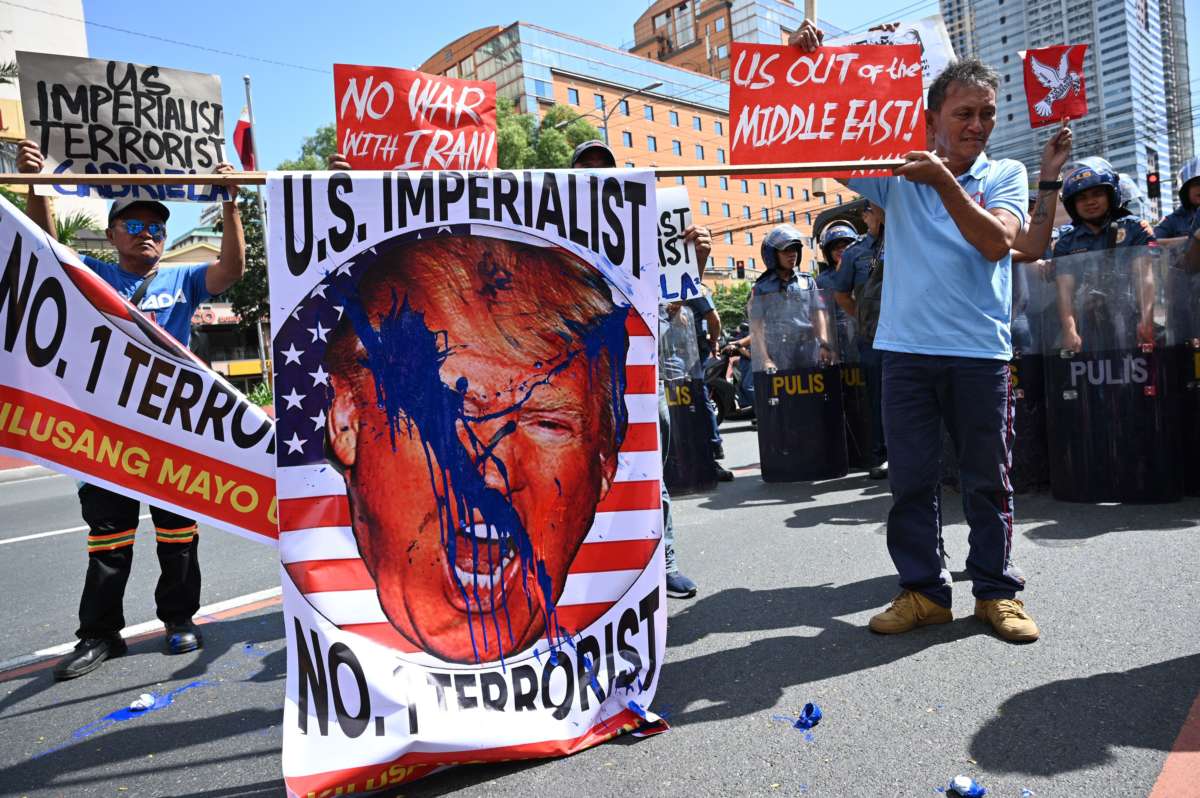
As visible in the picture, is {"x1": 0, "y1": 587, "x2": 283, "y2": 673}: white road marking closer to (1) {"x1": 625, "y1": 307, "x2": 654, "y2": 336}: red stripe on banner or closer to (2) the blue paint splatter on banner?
(2) the blue paint splatter on banner

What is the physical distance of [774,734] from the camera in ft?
7.88

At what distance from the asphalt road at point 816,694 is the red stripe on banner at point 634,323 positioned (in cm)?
125

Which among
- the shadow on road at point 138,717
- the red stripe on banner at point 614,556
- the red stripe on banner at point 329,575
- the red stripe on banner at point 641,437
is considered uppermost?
the red stripe on banner at point 641,437

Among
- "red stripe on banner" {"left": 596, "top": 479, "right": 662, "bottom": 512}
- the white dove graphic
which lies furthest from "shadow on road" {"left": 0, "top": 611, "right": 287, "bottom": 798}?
the white dove graphic

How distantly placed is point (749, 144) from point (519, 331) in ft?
4.22

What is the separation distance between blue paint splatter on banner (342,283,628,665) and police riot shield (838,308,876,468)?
5.23 metres

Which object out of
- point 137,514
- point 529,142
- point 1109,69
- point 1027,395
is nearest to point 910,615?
point 1027,395

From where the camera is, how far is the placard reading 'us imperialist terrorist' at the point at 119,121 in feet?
9.61

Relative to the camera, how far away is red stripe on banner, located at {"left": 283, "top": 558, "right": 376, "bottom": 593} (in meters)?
2.31

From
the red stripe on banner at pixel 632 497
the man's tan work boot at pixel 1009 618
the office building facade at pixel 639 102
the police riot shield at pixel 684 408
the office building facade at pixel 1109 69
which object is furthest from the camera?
the office building facade at pixel 639 102

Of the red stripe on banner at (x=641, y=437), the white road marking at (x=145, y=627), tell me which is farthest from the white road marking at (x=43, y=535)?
the red stripe on banner at (x=641, y=437)

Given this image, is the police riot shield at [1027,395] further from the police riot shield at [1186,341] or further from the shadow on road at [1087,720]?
the shadow on road at [1087,720]

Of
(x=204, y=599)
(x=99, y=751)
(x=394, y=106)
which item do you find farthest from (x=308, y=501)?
(x=394, y=106)

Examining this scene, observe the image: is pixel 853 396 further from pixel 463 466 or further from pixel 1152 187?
pixel 1152 187
